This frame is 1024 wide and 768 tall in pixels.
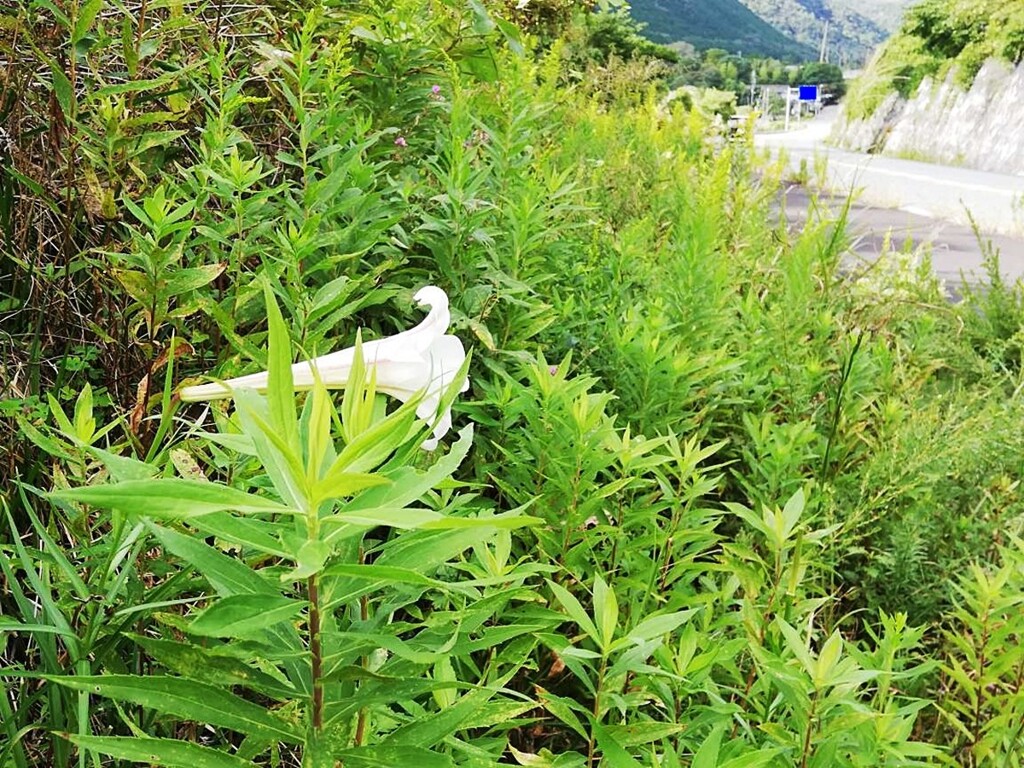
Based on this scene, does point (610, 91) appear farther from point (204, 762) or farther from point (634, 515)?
point (204, 762)

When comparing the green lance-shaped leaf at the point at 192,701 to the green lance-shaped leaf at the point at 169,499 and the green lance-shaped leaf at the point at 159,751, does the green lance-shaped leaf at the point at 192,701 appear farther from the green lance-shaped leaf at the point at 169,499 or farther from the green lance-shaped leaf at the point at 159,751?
the green lance-shaped leaf at the point at 169,499

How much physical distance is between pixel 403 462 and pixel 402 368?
29 centimetres

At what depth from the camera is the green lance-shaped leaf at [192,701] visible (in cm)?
47

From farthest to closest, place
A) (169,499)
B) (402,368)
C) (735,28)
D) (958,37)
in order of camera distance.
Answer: (735,28), (958,37), (402,368), (169,499)

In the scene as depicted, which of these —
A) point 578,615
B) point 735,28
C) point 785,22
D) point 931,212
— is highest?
point 785,22

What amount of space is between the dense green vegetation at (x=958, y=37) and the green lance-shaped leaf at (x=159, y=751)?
65.6 ft

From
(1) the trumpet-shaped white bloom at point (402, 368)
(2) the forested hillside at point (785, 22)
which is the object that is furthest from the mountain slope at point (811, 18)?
(1) the trumpet-shaped white bloom at point (402, 368)

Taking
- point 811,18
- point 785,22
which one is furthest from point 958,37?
point 785,22

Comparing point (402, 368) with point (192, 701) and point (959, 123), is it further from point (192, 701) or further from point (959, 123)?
point (959, 123)

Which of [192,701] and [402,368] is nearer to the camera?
[192,701]

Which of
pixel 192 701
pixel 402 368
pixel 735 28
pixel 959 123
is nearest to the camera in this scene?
pixel 192 701

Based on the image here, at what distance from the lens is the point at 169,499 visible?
0.41 m

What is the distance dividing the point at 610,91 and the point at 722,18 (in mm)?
101603

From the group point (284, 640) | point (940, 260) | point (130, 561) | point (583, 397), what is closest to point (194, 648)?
point (284, 640)
